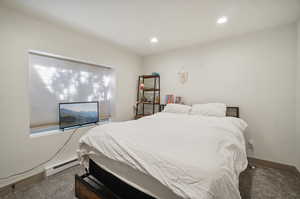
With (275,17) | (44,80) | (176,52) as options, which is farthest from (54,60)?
(275,17)

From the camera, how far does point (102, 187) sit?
4.49 feet

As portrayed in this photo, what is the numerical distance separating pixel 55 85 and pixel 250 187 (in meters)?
3.52

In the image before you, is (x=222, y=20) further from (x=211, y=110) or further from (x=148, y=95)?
(x=148, y=95)

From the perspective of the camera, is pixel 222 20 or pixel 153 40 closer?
pixel 222 20

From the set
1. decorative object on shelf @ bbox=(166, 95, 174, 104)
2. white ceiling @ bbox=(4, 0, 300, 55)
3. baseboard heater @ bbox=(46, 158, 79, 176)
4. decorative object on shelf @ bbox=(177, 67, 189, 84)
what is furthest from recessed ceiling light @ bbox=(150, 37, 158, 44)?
baseboard heater @ bbox=(46, 158, 79, 176)

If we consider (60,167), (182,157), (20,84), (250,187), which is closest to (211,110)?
(250,187)

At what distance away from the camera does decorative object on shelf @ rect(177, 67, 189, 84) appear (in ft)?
10.6

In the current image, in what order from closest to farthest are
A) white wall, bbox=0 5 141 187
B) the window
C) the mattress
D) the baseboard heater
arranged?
the mattress → white wall, bbox=0 5 141 187 → the baseboard heater → the window

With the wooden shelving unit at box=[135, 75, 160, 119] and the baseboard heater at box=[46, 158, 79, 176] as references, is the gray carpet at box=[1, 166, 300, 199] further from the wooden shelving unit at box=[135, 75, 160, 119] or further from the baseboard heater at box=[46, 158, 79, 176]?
the wooden shelving unit at box=[135, 75, 160, 119]

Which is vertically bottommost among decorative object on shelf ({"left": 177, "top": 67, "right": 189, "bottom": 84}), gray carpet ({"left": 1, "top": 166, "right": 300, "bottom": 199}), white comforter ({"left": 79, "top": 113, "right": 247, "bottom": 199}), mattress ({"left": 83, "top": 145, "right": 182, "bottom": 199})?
gray carpet ({"left": 1, "top": 166, "right": 300, "bottom": 199})

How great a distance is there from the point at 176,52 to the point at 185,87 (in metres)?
0.97

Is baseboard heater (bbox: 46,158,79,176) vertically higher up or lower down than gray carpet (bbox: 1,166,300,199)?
higher up

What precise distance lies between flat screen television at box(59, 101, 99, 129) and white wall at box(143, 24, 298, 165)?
2.35 m

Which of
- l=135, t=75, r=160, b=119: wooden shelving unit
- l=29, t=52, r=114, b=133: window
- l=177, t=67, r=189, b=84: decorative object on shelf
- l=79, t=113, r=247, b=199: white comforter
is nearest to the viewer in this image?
l=79, t=113, r=247, b=199: white comforter
